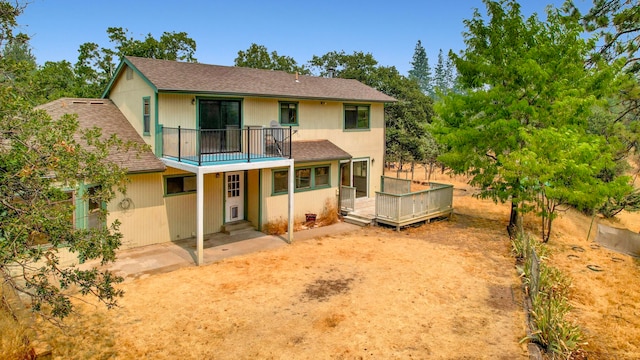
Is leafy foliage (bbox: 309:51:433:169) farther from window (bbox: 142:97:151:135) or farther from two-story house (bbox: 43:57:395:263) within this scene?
window (bbox: 142:97:151:135)

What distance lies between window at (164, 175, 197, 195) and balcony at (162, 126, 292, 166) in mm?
870

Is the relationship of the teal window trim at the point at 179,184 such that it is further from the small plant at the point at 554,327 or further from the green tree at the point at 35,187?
the small plant at the point at 554,327

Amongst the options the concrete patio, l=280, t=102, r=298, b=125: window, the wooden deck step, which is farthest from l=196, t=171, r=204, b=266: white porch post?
the wooden deck step

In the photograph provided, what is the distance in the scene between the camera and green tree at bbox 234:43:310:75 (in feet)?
139

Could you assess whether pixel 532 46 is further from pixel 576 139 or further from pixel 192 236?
pixel 192 236

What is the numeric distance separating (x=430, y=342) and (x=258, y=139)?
32.6ft

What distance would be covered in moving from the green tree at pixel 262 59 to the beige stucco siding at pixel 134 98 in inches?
1067

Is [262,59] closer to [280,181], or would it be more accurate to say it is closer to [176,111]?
[280,181]

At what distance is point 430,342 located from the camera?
824 cm

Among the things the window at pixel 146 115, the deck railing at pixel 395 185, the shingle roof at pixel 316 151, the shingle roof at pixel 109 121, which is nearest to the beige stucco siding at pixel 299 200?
the shingle roof at pixel 316 151

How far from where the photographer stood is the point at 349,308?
982 centimetres

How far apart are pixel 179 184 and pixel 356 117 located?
952 centimetres

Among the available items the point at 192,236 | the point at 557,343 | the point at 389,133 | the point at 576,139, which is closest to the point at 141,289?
the point at 192,236

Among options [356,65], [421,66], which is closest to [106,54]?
[356,65]
